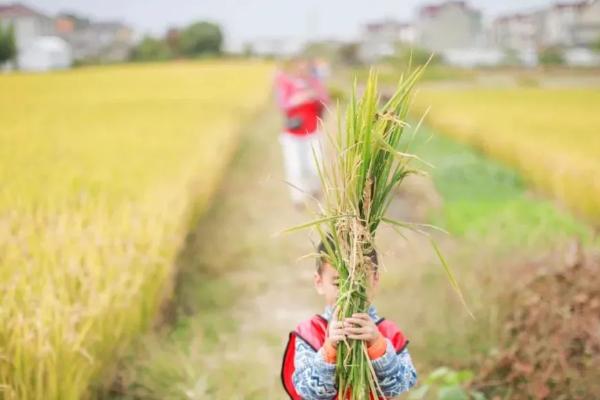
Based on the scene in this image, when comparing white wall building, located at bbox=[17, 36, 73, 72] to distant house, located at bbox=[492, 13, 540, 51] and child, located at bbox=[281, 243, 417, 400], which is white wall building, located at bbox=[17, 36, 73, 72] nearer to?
distant house, located at bbox=[492, 13, 540, 51]

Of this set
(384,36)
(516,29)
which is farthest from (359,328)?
(384,36)

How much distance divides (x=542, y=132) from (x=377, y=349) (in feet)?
30.4

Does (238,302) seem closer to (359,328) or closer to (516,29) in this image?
(359,328)

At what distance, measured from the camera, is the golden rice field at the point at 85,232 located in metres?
2.65

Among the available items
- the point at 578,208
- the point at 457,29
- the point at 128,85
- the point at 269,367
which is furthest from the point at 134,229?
the point at 128,85

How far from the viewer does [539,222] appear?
6.18 meters

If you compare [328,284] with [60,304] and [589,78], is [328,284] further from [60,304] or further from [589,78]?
[589,78]

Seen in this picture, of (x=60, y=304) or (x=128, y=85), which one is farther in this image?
(x=128, y=85)

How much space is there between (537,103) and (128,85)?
390 inches

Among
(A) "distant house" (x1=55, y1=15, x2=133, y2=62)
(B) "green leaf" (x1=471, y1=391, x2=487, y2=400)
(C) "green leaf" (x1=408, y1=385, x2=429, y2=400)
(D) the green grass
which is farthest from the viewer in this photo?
(A) "distant house" (x1=55, y1=15, x2=133, y2=62)

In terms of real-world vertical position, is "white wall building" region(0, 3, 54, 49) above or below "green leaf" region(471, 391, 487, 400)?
above

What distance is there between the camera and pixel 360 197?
1.91 meters

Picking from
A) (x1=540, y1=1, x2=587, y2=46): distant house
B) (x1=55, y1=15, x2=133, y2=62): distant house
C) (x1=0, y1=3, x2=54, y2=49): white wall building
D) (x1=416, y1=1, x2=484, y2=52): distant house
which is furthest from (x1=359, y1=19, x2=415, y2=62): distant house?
(x1=55, y1=15, x2=133, y2=62): distant house

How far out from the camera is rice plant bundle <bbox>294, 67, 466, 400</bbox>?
1.87 m
